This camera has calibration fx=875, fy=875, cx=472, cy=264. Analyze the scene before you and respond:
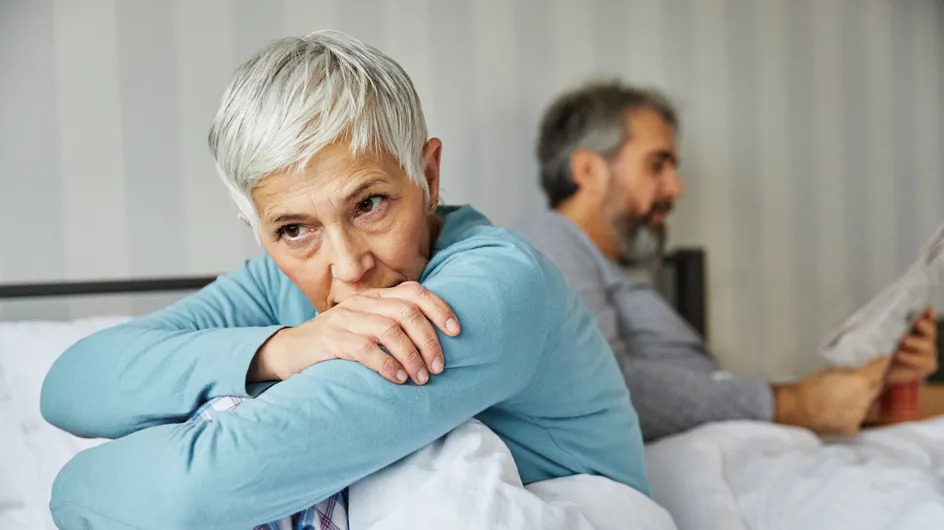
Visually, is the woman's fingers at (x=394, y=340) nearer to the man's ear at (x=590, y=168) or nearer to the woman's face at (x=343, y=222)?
the woman's face at (x=343, y=222)

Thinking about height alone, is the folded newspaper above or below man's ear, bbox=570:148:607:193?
below

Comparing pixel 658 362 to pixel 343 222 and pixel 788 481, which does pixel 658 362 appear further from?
pixel 343 222

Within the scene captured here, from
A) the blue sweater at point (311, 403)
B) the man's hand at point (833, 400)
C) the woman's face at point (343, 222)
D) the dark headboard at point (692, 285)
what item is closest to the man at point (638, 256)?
the man's hand at point (833, 400)

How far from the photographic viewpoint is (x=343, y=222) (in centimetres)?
91

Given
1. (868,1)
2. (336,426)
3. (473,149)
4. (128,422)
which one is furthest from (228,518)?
(868,1)

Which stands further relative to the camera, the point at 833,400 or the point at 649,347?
the point at 649,347

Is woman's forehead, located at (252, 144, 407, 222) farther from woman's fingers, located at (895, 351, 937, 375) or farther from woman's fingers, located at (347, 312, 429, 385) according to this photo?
woman's fingers, located at (895, 351, 937, 375)

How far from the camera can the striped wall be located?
5.12 feet

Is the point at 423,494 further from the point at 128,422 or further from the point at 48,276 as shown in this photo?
the point at 48,276

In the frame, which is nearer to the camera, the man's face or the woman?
the woman

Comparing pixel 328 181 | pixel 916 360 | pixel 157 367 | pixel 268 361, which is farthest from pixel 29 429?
pixel 916 360

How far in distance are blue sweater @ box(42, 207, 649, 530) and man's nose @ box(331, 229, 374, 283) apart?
0.08 meters

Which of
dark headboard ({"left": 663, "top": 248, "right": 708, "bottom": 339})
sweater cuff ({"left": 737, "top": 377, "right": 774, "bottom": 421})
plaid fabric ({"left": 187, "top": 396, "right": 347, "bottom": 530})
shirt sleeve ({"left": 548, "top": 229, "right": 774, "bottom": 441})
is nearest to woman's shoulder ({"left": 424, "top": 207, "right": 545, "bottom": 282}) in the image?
plaid fabric ({"left": 187, "top": 396, "right": 347, "bottom": 530})

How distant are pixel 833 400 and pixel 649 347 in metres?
0.41
